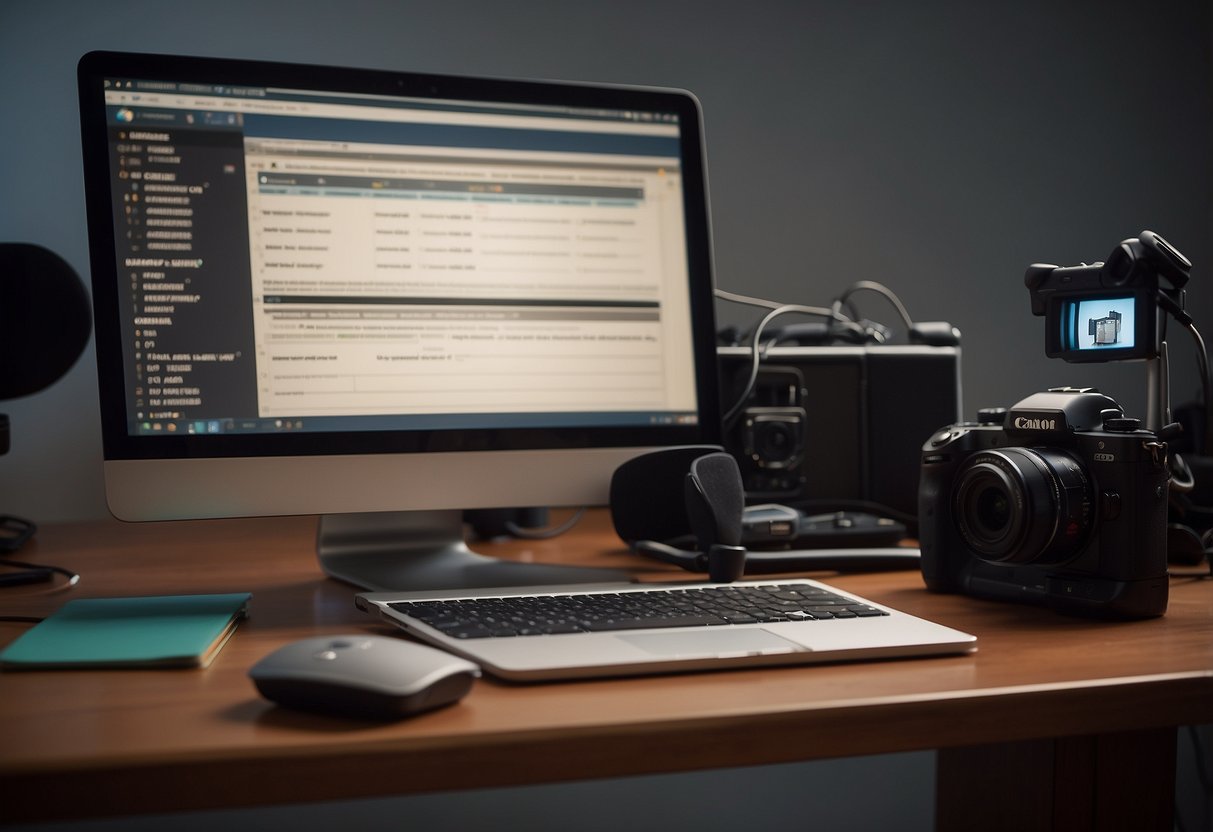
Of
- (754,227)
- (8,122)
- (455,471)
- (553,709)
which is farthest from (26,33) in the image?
(553,709)

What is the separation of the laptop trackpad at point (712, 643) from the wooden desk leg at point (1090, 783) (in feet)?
0.83

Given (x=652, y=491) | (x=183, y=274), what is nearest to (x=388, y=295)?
(x=183, y=274)

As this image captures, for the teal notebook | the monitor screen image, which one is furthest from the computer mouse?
the monitor screen image

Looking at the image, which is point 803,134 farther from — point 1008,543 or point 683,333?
point 1008,543

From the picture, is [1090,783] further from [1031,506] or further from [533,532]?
[533,532]

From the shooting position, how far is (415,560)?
882mm

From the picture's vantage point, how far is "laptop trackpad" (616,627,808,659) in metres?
0.56

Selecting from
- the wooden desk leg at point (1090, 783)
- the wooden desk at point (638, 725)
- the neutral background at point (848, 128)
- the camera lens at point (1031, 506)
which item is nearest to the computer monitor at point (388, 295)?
the wooden desk at point (638, 725)

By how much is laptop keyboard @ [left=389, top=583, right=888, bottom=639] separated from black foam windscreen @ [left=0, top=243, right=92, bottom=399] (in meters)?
0.61

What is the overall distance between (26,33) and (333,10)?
35 cm

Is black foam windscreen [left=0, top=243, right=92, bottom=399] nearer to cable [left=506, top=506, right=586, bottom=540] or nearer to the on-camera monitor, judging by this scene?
cable [left=506, top=506, right=586, bottom=540]

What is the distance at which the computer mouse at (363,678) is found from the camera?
1.51ft

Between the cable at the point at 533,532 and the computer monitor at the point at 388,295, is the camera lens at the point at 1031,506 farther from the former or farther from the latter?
Answer: the cable at the point at 533,532

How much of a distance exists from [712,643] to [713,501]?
222 mm
